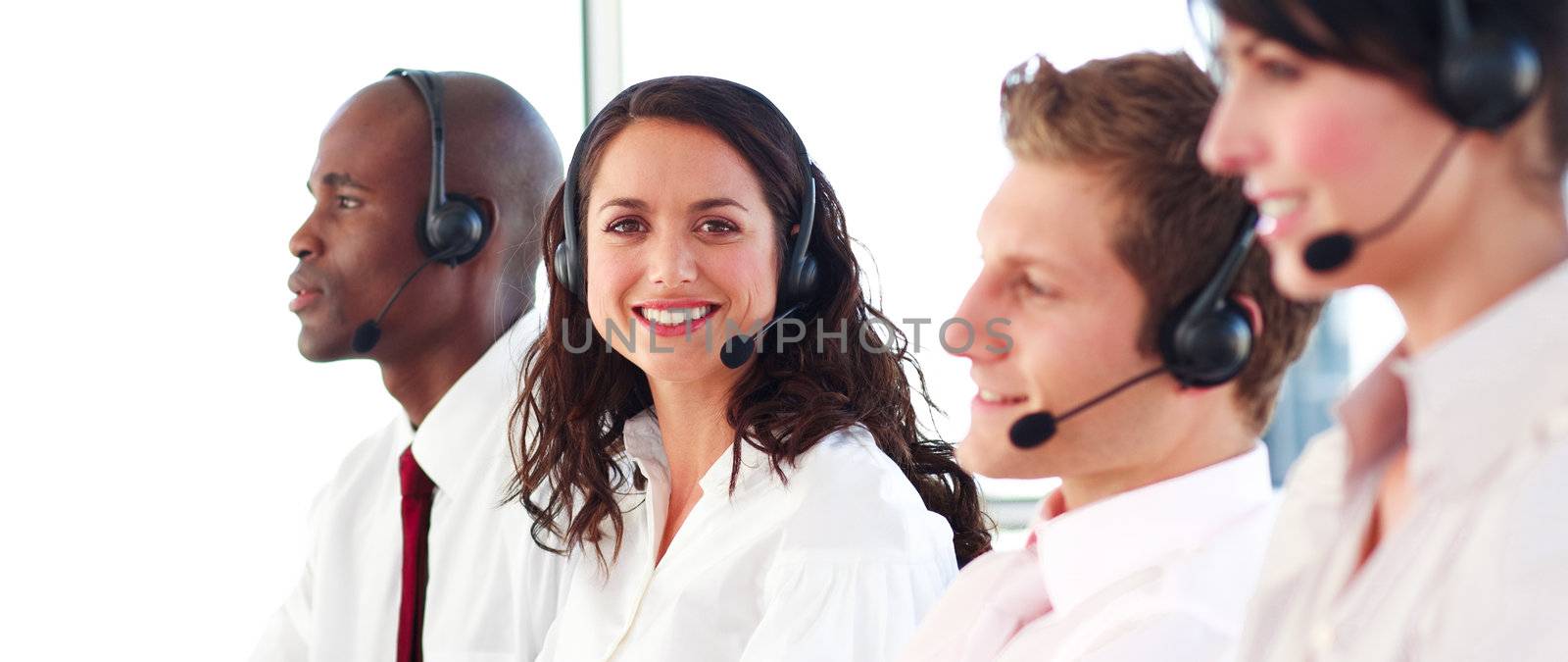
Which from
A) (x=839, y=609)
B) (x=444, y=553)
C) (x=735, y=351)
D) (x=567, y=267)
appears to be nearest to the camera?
(x=839, y=609)

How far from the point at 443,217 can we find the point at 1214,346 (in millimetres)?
1390

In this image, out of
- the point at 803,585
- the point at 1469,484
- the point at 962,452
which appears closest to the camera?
the point at 1469,484

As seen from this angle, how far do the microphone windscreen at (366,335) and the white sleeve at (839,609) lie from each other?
861 mm

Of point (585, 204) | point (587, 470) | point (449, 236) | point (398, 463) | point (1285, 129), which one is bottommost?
point (398, 463)

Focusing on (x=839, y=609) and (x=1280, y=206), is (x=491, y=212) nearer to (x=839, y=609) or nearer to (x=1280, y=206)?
(x=839, y=609)

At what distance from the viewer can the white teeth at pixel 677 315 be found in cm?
167

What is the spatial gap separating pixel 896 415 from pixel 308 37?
1850mm

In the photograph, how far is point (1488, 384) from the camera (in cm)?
66

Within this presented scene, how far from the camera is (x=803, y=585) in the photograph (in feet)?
4.99

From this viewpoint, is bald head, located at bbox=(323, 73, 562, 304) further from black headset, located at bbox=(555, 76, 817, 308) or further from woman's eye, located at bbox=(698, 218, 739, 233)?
woman's eye, located at bbox=(698, 218, 739, 233)

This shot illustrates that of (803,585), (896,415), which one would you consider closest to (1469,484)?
(803,585)

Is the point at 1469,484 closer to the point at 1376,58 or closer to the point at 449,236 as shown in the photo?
the point at 1376,58

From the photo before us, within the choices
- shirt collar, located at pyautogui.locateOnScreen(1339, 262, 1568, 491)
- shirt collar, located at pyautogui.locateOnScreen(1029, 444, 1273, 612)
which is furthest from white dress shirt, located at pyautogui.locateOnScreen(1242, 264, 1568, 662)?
shirt collar, located at pyautogui.locateOnScreen(1029, 444, 1273, 612)

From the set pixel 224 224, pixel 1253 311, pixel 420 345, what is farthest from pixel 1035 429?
pixel 224 224
